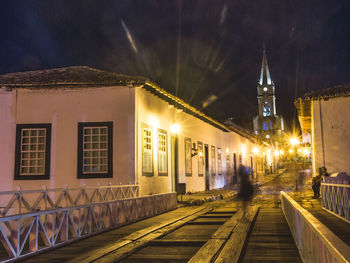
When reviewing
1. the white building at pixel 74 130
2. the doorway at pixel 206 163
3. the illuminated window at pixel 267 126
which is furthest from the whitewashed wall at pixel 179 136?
the illuminated window at pixel 267 126

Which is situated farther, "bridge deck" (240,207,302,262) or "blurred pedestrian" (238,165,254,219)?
"blurred pedestrian" (238,165,254,219)

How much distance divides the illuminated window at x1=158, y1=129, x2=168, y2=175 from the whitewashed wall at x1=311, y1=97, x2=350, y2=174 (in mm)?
7361

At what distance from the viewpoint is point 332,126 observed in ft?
59.0

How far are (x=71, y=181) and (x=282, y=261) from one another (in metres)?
9.48

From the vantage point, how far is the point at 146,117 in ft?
49.9

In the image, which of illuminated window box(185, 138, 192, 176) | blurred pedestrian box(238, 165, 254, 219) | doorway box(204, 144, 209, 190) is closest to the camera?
blurred pedestrian box(238, 165, 254, 219)

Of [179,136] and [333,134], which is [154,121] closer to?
[179,136]

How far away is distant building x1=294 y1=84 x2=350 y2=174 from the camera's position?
17.6 metres

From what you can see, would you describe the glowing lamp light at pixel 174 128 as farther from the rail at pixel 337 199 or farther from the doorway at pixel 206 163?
the rail at pixel 337 199

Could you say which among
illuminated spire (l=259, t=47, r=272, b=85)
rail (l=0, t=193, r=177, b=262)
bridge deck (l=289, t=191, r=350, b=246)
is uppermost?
illuminated spire (l=259, t=47, r=272, b=85)

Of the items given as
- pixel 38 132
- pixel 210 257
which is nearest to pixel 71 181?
pixel 38 132

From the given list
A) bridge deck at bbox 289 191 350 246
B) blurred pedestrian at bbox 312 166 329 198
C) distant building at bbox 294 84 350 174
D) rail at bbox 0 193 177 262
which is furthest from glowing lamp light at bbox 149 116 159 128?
blurred pedestrian at bbox 312 166 329 198

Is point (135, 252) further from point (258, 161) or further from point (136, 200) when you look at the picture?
point (258, 161)

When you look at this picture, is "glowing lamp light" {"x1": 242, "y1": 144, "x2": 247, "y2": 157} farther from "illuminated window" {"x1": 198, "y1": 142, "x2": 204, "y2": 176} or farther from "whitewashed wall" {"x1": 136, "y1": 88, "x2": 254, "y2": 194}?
"illuminated window" {"x1": 198, "y1": 142, "x2": 204, "y2": 176}
